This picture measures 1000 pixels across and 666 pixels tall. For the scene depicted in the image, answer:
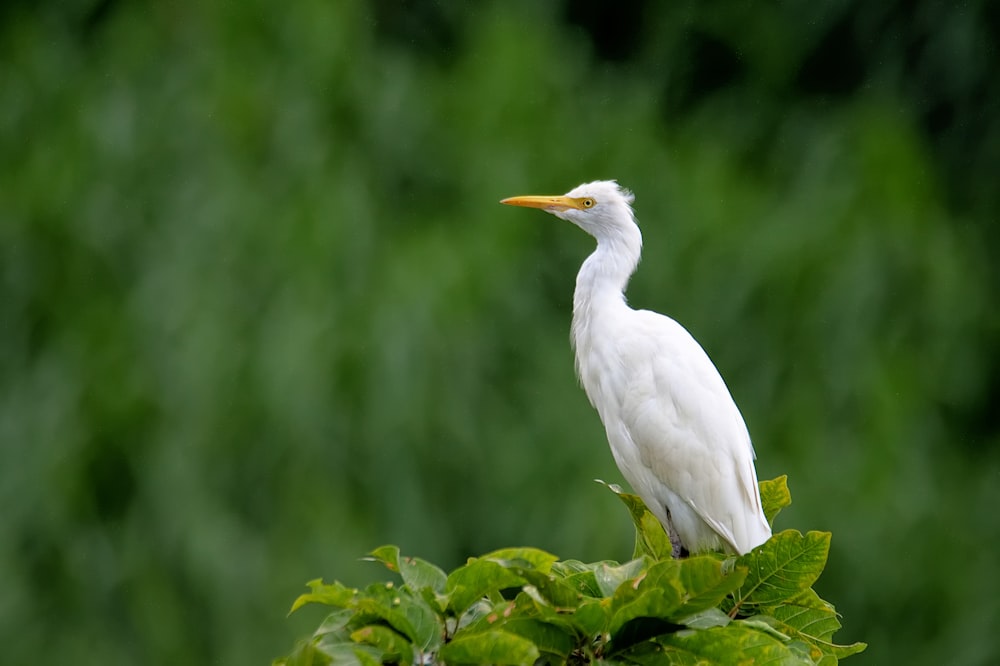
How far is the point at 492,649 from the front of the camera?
43.3 inches

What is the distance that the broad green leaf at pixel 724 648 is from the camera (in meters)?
1.18

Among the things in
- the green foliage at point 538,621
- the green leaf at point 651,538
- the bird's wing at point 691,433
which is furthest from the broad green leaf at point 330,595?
the bird's wing at point 691,433

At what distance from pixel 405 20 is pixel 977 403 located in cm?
230

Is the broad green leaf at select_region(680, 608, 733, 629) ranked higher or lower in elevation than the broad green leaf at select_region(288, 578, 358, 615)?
lower

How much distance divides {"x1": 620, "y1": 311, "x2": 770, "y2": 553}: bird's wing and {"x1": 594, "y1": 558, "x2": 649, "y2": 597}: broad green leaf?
1.99ft

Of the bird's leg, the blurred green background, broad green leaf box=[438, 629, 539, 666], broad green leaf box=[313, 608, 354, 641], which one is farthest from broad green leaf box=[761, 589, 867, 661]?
the blurred green background

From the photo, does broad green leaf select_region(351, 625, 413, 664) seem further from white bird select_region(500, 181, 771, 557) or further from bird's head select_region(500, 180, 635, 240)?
bird's head select_region(500, 180, 635, 240)

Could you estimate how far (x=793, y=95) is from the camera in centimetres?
420

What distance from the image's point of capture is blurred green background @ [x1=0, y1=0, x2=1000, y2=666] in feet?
11.3

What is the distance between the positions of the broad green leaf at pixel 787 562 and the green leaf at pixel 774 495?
0.32 m

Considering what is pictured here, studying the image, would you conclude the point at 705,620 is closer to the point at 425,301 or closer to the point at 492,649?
the point at 492,649

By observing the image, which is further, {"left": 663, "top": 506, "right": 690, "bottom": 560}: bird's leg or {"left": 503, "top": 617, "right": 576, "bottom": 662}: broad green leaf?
{"left": 663, "top": 506, "right": 690, "bottom": 560}: bird's leg

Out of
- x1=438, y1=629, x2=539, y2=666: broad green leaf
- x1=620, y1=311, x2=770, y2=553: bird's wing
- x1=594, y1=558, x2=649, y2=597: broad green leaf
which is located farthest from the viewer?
x1=620, y1=311, x2=770, y2=553: bird's wing

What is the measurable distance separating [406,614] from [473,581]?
0.09 meters
